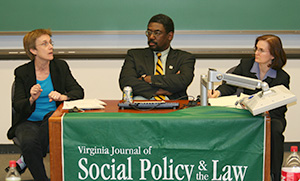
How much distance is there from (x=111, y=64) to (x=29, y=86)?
3.77 feet

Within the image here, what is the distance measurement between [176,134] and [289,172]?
2.17 feet

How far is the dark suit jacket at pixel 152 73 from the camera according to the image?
3.67 metres

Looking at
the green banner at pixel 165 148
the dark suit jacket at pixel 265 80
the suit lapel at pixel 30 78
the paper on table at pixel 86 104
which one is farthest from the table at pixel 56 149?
the suit lapel at pixel 30 78

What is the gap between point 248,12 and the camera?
4402 millimetres

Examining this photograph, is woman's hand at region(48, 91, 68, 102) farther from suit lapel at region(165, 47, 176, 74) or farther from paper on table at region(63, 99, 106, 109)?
suit lapel at region(165, 47, 176, 74)

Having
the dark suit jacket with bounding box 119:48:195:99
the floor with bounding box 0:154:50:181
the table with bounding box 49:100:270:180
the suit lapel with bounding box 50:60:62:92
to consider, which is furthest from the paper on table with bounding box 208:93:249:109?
the floor with bounding box 0:154:50:181

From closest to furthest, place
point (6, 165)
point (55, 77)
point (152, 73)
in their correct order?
point (55, 77)
point (152, 73)
point (6, 165)

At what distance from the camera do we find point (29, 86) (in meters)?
3.61

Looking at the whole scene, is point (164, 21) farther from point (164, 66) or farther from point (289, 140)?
point (289, 140)

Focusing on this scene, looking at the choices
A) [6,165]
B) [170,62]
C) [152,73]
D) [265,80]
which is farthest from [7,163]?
[265,80]

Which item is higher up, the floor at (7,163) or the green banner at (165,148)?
the green banner at (165,148)

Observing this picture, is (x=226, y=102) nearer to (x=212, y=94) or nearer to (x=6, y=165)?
(x=212, y=94)

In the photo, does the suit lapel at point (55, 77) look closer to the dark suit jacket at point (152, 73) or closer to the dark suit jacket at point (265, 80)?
the dark suit jacket at point (152, 73)

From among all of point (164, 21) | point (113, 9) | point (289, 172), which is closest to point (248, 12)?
point (164, 21)
